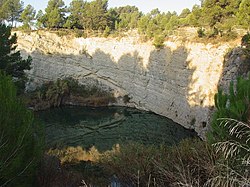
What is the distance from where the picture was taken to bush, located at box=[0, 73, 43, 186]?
5.88 metres

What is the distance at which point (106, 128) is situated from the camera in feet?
74.2

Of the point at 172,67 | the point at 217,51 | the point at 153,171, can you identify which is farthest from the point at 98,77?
the point at 153,171

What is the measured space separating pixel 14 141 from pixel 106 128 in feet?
54.5

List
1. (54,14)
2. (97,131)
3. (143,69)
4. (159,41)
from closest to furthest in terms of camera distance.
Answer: (97,131)
(159,41)
(143,69)
(54,14)

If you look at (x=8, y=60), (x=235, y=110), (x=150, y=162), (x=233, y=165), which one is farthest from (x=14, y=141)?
(x=8, y=60)

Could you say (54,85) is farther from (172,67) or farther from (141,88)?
(172,67)

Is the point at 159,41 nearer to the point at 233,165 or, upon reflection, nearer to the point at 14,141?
the point at 233,165

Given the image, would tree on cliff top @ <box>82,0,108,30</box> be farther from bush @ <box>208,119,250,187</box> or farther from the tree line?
bush @ <box>208,119,250,187</box>

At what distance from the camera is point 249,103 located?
638 centimetres

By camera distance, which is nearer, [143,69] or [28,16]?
[143,69]

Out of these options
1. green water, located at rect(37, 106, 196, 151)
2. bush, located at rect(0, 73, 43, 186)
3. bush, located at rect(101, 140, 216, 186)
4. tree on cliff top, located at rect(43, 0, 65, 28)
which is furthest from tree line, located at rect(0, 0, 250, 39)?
bush, located at rect(0, 73, 43, 186)

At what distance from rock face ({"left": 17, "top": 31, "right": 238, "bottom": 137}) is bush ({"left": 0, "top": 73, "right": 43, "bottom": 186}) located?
13.7 metres

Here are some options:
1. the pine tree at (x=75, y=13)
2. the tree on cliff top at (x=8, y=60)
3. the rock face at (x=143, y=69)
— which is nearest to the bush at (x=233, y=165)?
the rock face at (x=143, y=69)

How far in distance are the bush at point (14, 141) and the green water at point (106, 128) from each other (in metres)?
10.0
